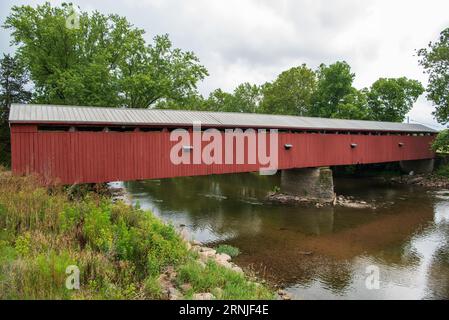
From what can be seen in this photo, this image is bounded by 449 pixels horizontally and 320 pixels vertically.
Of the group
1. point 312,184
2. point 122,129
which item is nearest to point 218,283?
point 122,129

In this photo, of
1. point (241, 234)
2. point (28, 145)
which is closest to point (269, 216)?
point (241, 234)

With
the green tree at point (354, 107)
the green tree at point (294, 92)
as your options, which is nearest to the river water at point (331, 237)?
the green tree at point (354, 107)

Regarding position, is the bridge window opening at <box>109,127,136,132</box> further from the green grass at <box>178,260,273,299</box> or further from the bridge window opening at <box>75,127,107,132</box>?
the green grass at <box>178,260,273,299</box>

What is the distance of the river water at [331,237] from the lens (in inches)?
374

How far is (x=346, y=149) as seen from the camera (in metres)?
22.4

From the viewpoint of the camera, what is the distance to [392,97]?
33.9 m

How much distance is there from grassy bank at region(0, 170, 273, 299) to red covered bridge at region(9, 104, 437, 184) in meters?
2.87

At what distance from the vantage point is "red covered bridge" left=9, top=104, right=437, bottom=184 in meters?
11.5

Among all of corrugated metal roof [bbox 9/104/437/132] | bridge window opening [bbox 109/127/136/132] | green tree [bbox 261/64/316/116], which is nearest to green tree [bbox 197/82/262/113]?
green tree [bbox 261/64/316/116]

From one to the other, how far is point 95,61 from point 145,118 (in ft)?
39.4

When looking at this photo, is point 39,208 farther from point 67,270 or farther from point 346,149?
point 346,149

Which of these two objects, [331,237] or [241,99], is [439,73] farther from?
[241,99]

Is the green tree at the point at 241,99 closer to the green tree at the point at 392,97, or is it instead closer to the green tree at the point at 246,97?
the green tree at the point at 246,97

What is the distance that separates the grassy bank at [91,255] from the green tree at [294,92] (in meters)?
34.8
